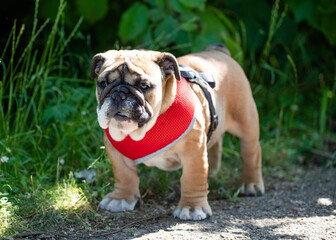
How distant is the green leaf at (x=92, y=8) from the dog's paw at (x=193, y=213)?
2621 mm

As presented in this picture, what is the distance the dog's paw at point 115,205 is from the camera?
3602mm

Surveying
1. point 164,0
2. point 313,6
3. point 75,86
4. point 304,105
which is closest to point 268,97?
point 304,105

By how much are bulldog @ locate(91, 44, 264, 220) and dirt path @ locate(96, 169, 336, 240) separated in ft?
0.50

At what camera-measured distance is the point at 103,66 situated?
3.27 meters

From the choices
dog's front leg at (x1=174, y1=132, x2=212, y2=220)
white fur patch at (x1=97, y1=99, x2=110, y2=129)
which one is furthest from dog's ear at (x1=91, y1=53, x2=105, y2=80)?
dog's front leg at (x1=174, y1=132, x2=212, y2=220)

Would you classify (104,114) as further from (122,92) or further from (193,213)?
(193,213)

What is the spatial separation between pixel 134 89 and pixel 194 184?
87 cm

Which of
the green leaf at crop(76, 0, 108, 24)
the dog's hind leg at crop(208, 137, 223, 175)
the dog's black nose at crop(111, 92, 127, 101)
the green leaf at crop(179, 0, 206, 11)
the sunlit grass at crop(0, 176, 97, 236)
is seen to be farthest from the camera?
the green leaf at crop(76, 0, 108, 24)

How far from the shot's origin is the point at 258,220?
11.4 ft

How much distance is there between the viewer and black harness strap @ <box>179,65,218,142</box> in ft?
11.7

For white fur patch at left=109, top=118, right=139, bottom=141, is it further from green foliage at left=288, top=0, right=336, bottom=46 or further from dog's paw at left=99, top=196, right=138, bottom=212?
green foliage at left=288, top=0, right=336, bottom=46

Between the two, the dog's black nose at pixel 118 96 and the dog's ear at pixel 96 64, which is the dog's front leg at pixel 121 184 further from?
the dog's black nose at pixel 118 96

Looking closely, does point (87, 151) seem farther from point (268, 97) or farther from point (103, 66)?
point (268, 97)

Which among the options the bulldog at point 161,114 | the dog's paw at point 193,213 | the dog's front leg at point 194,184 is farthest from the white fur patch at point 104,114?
the dog's paw at point 193,213
